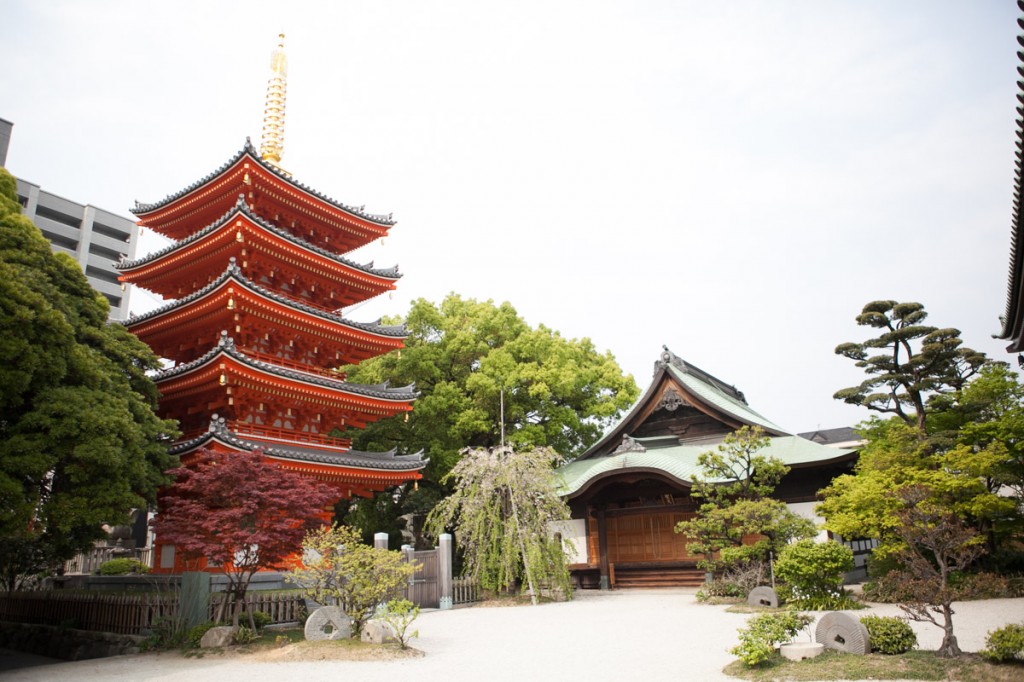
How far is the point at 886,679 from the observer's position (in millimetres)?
7270

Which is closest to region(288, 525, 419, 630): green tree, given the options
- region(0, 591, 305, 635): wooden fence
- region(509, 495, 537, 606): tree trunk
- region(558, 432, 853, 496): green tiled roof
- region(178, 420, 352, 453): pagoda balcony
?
region(0, 591, 305, 635): wooden fence

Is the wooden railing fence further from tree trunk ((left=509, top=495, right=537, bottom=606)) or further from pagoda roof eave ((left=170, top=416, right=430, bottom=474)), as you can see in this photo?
tree trunk ((left=509, top=495, right=537, bottom=606))

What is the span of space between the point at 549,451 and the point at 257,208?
38.6ft

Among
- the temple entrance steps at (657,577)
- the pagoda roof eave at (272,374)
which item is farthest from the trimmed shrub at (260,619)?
Result: the temple entrance steps at (657,577)

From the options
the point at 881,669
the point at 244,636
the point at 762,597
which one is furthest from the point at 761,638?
the point at 244,636

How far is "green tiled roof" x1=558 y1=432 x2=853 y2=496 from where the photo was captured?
20.1 metres

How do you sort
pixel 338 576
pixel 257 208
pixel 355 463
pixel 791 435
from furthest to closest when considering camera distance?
pixel 791 435
pixel 257 208
pixel 355 463
pixel 338 576

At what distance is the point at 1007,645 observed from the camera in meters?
7.17

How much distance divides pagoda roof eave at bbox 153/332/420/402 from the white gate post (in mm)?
4920

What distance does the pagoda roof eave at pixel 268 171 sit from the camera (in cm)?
1950

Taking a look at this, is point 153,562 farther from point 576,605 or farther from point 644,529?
point 644,529

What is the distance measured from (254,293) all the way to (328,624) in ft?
30.9

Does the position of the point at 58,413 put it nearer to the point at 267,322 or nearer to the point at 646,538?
the point at 267,322

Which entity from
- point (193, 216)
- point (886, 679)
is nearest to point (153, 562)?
point (193, 216)
